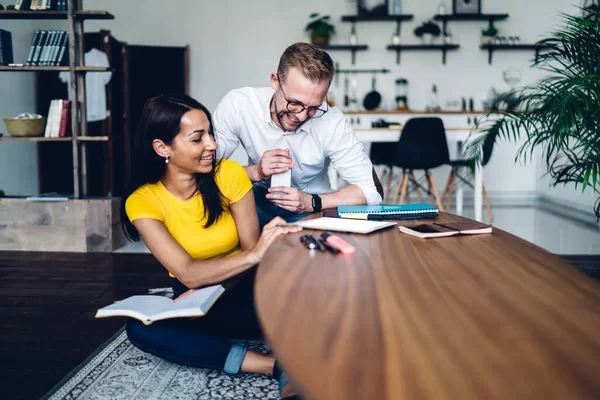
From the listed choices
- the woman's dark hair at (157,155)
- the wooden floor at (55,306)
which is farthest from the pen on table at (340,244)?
the wooden floor at (55,306)

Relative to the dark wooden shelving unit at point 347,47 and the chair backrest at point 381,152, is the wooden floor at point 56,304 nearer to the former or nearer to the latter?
the chair backrest at point 381,152

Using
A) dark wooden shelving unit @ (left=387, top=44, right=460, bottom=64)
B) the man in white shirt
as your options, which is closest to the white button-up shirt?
the man in white shirt

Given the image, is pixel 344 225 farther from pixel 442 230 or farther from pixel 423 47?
pixel 423 47

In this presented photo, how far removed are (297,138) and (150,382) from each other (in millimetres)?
1115

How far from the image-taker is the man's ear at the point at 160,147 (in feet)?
5.68

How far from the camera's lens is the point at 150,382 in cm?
171

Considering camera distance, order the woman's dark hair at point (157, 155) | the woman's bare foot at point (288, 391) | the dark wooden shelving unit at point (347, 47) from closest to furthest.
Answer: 1. the woman's bare foot at point (288, 391)
2. the woman's dark hair at point (157, 155)
3. the dark wooden shelving unit at point (347, 47)

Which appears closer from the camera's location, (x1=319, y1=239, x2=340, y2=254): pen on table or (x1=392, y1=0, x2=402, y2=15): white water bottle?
(x1=319, y1=239, x2=340, y2=254): pen on table

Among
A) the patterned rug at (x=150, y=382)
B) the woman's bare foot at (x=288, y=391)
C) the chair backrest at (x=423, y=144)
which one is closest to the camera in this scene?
the woman's bare foot at (x=288, y=391)

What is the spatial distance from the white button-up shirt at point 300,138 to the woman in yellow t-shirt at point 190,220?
50 centimetres

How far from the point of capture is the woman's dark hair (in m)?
1.71

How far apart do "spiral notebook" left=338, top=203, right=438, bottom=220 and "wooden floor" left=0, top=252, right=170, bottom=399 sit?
108cm

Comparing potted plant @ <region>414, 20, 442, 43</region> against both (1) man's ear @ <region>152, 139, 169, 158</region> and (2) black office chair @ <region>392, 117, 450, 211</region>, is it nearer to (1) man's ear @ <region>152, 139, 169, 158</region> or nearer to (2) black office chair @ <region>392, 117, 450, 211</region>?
(2) black office chair @ <region>392, 117, 450, 211</region>

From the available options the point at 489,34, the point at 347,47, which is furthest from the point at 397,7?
the point at 489,34
